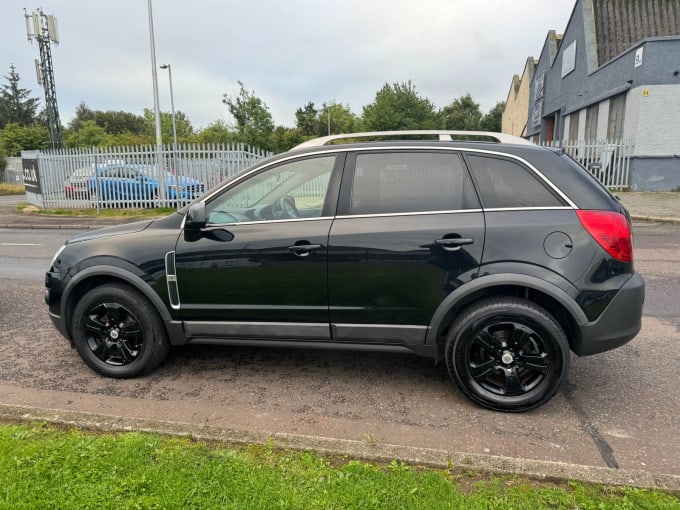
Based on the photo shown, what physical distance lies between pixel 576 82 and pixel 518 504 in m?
26.4

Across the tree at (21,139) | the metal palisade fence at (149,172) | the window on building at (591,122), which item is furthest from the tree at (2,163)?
the window on building at (591,122)

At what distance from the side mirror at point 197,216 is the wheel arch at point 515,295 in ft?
5.70

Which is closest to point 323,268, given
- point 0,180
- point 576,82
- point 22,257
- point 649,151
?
point 22,257

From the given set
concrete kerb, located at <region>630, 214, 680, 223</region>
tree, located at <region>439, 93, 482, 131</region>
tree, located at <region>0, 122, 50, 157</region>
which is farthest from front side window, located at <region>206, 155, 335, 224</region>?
tree, located at <region>439, 93, 482, 131</region>

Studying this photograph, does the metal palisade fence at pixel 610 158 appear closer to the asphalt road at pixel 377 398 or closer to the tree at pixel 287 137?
the asphalt road at pixel 377 398

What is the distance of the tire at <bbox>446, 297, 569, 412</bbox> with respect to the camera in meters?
3.07

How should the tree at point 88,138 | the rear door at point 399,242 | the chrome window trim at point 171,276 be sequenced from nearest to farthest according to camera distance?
the rear door at point 399,242 → the chrome window trim at point 171,276 → the tree at point 88,138

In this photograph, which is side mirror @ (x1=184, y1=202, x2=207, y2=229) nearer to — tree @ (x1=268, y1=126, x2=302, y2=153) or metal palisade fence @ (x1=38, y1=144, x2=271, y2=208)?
metal palisade fence @ (x1=38, y1=144, x2=271, y2=208)

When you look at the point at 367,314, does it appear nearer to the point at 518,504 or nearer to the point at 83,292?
the point at 518,504

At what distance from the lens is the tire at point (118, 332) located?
3.63 m

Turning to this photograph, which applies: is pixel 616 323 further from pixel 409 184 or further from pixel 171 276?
pixel 171 276

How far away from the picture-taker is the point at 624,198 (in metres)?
15.6

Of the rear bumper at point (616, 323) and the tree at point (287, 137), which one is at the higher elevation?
the tree at point (287, 137)

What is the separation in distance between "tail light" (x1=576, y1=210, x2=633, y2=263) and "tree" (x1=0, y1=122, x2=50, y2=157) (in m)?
60.9
